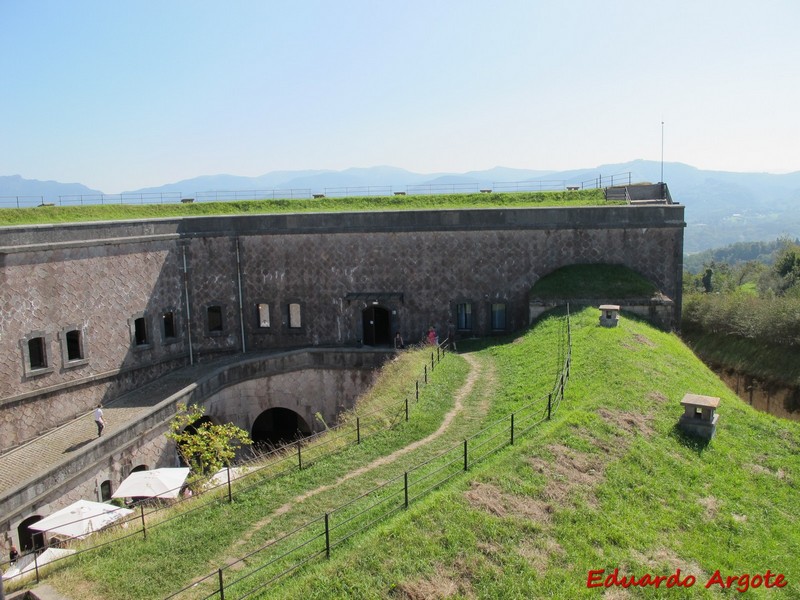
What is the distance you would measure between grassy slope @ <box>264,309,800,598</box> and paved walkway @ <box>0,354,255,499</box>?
11649 millimetres

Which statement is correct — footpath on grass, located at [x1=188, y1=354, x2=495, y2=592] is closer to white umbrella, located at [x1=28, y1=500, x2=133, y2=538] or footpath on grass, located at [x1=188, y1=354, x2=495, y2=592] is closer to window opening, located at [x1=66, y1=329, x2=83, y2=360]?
white umbrella, located at [x1=28, y1=500, x2=133, y2=538]

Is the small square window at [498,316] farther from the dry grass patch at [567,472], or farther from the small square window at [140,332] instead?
the dry grass patch at [567,472]

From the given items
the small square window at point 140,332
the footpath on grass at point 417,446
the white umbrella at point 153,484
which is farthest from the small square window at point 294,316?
the white umbrella at point 153,484

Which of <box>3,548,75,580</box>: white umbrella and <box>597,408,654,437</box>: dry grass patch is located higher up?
<box>597,408,654,437</box>: dry grass patch

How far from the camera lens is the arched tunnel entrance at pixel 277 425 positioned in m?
29.0

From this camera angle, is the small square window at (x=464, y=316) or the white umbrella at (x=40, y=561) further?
the small square window at (x=464, y=316)

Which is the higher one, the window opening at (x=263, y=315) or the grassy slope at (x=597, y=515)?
the window opening at (x=263, y=315)

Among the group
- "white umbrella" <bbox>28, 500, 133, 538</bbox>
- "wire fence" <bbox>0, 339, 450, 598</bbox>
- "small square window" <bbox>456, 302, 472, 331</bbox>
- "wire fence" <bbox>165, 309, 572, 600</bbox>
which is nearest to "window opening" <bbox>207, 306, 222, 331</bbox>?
"small square window" <bbox>456, 302, 472, 331</bbox>

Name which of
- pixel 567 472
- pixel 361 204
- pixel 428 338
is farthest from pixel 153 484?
pixel 361 204

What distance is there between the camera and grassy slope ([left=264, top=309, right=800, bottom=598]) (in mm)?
9953

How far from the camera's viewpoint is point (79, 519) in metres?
14.7

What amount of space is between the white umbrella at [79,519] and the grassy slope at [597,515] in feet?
23.9

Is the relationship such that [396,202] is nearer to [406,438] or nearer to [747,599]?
[406,438]

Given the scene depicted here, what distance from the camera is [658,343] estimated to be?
72.7 ft
